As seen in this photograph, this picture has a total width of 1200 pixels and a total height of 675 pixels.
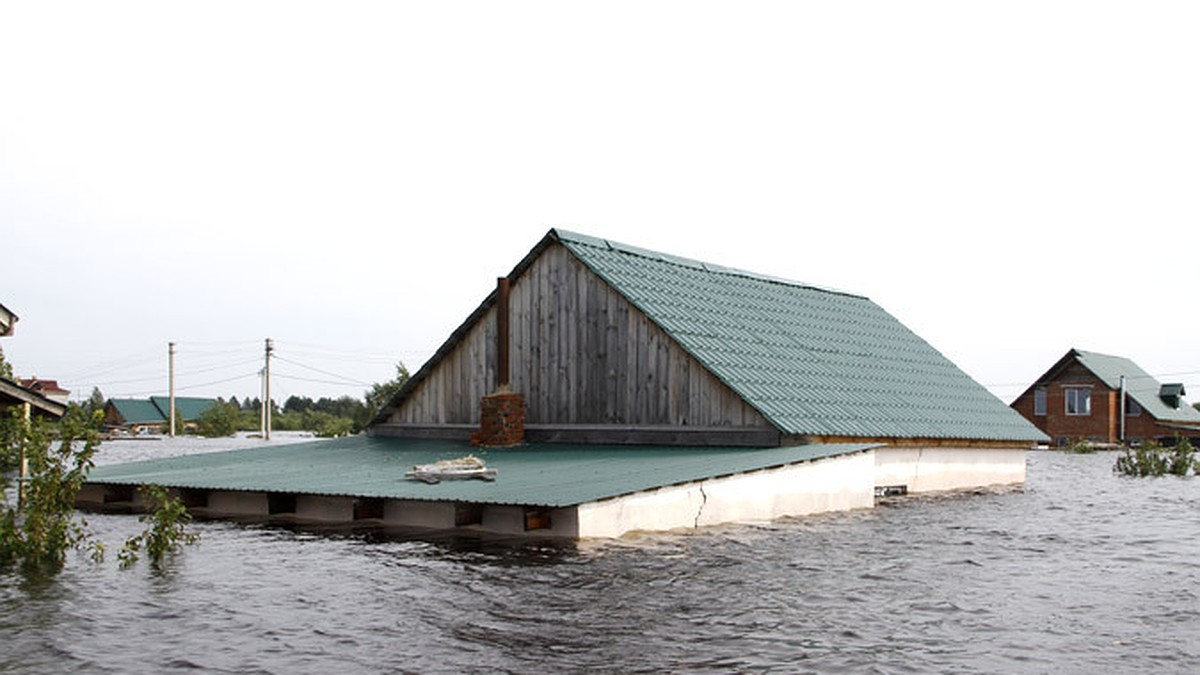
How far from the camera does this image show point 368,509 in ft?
61.8

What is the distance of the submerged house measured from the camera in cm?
1812

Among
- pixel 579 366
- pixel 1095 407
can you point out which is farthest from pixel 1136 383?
pixel 579 366

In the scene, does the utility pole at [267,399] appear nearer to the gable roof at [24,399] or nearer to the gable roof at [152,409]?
the gable roof at [152,409]

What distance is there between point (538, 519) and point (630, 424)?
26.2ft

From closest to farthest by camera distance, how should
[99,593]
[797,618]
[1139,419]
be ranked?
[797,618], [99,593], [1139,419]

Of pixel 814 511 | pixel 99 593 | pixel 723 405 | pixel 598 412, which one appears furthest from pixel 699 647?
pixel 598 412

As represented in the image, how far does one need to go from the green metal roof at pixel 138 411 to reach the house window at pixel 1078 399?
300 feet

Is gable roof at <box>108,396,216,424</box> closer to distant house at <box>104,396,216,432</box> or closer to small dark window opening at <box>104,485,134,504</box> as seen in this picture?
distant house at <box>104,396,216,432</box>

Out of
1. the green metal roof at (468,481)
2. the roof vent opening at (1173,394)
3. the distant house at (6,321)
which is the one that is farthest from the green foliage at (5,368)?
the roof vent opening at (1173,394)

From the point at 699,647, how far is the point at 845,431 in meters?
13.8

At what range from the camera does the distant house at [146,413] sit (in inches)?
4712

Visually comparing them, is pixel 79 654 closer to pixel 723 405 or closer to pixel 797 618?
pixel 797 618

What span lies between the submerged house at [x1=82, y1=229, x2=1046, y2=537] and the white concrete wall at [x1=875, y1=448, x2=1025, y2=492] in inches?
2.6

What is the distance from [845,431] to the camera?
23422 mm
